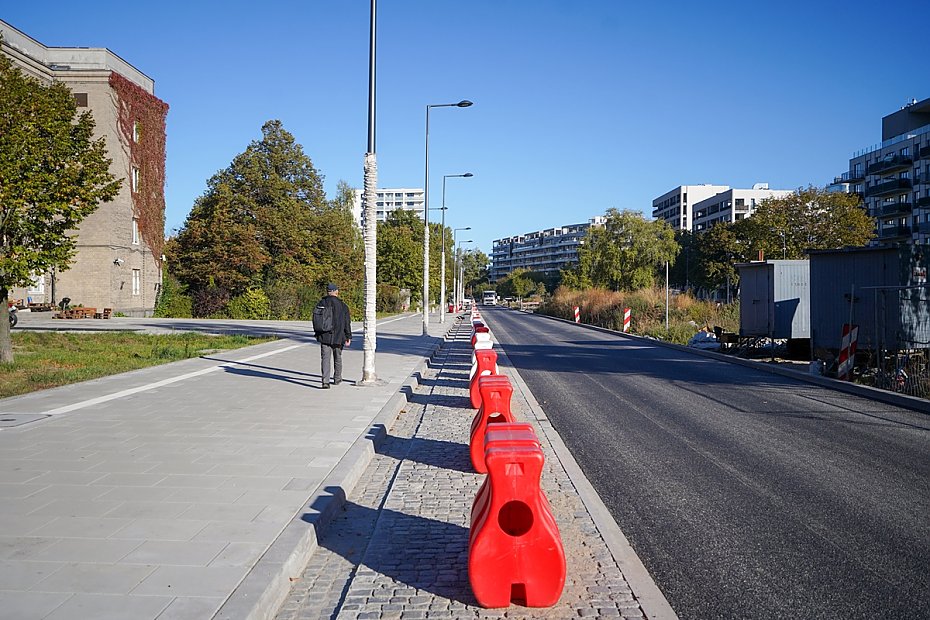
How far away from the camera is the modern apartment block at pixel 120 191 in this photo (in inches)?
1503

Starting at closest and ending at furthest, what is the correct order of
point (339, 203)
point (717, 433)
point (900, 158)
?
point (717, 433) < point (900, 158) < point (339, 203)

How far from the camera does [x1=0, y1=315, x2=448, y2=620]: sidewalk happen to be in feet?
13.0

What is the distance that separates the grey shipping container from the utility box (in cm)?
270

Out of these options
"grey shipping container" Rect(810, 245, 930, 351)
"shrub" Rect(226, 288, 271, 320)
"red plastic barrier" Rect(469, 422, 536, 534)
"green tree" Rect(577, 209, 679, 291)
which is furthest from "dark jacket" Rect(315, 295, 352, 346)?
"green tree" Rect(577, 209, 679, 291)

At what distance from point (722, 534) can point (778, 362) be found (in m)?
15.2

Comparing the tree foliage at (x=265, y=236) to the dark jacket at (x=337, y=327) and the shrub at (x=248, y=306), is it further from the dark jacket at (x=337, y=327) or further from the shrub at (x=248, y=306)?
the dark jacket at (x=337, y=327)

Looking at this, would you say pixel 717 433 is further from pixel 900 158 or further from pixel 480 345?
pixel 900 158

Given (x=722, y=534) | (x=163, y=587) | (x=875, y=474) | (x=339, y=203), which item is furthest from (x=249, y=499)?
(x=339, y=203)

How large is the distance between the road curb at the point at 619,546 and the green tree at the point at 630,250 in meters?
41.7

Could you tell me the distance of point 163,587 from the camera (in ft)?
13.2

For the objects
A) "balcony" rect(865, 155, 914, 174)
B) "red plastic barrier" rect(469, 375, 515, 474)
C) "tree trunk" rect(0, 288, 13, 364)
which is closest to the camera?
"red plastic barrier" rect(469, 375, 515, 474)

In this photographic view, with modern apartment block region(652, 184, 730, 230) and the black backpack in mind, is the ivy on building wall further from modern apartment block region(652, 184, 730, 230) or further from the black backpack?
modern apartment block region(652, 184, 730, 230)

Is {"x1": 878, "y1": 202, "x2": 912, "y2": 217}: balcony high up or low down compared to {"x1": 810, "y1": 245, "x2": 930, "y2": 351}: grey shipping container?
up

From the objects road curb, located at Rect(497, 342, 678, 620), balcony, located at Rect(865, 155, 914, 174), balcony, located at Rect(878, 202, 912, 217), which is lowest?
road curb, located at Rect(497, 342, 678, 620)
